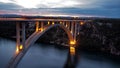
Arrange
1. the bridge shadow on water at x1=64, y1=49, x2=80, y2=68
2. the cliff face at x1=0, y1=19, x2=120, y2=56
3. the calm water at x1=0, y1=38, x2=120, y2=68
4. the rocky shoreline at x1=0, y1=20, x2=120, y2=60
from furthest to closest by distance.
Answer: the cliff face at x1=0, y1=19, x2=120, y2=56 → the rocky shoreline at x1=0, y1=20, x2=120, y2=60 → the bridge shadow on water at x1=64, y1=49, x2=80, y2=68 → the calm water at x1=0, y1=38, x2=120, y2=68

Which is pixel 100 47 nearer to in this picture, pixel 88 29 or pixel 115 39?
pixel 115 39

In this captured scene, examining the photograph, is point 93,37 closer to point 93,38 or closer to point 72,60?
point 93,38

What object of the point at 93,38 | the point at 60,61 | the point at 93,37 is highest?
the point at 93,37

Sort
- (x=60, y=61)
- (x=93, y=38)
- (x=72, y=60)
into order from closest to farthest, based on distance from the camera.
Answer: (x=60, y=61)
(x=72, y=60)
(x=93, y=38)

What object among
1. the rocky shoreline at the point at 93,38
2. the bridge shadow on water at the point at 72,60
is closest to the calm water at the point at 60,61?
the bridge shadow on water at the point at 72,60

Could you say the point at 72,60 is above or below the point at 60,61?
below

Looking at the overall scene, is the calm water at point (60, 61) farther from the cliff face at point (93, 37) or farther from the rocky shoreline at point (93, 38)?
the cliff face at point (93, 37)

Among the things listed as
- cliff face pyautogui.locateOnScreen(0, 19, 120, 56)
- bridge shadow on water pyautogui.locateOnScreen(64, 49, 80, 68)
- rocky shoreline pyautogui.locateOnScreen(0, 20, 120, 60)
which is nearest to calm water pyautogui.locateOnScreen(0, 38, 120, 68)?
bridge shadow on water pyautogui.locateOnScreen(64, 49, 80, 68)

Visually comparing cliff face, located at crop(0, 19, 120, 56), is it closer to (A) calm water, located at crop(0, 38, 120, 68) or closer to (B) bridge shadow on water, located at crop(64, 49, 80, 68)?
A: (B) bridge shadow on water, located at crop(64, 49, 80, 68)

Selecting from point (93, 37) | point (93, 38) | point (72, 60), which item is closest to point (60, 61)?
point (72, 60)

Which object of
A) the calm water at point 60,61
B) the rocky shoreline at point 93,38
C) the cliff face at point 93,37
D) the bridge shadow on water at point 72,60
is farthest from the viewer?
the cliff face at point 93,37

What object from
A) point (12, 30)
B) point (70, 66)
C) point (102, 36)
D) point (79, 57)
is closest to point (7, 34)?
point (12, 30)
